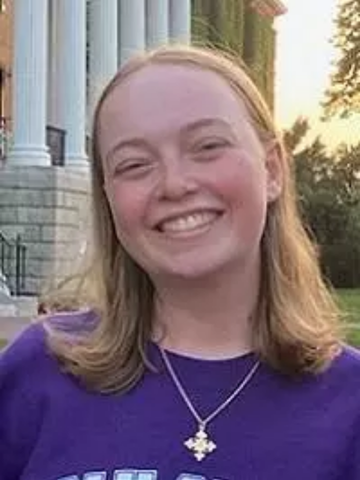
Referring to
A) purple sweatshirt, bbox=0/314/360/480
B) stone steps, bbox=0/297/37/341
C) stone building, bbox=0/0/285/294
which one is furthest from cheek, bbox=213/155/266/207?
stone building, bbox=0/0/285/294

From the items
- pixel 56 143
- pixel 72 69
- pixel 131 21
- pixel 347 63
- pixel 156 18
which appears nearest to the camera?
pixel 72 69

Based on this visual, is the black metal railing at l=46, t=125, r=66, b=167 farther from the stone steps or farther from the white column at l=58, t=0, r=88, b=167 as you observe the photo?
the stone steps

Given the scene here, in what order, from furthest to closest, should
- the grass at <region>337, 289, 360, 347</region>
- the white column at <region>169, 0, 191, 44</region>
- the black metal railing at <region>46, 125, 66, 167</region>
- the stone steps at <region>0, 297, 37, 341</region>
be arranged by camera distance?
the white column at <region>169, 0, 191, 44</region>
the black metal railing at <region>46, 125, 66, 167</region>
the stone steps at <region>0, 297, 37, 341</region>
the grass at <region>337, 289, 360, 347</region>

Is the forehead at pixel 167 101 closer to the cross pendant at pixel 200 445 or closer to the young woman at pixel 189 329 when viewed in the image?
the young woman at pixel 189 329

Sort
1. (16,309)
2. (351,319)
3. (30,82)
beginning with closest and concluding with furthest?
(351,319), (16,309), (30,82)

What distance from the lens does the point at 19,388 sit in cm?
238

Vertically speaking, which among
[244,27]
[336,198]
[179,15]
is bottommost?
[336,198]

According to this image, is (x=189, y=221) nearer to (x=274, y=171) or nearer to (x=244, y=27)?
(x=274, y=171)

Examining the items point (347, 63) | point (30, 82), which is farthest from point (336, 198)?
point (30, 82)

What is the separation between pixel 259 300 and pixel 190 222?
204 millimetres

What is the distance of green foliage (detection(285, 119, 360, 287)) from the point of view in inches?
1882

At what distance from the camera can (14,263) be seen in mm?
26359

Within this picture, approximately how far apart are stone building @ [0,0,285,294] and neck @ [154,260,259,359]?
63.9 feet

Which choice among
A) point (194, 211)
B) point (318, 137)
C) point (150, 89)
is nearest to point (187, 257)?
point (194, 211)
